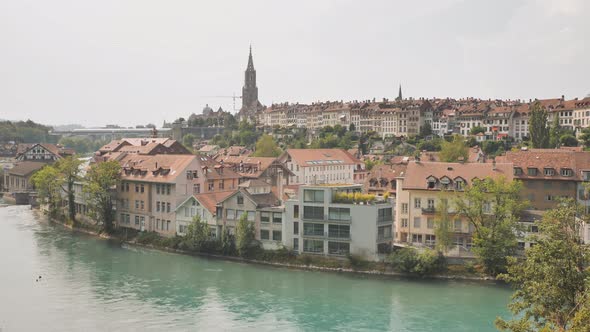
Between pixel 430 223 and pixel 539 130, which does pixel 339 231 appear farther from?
pixel 539 130

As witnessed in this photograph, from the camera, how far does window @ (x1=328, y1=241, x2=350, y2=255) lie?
116 feet

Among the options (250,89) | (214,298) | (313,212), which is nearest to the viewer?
(214,298)

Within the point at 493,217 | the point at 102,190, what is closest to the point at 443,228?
the point at 493,217

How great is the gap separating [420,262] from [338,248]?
4830mm

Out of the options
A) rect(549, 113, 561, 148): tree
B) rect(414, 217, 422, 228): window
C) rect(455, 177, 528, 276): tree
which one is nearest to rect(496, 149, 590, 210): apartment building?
rect(455, 177, 528, 276): tree

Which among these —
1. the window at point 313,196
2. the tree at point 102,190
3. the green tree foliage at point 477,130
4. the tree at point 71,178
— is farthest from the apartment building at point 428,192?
the green tree foliage at point 477,130

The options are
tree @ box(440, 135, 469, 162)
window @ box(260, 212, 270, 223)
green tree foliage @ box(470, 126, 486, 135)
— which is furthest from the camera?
green tree foliage @ box(470, 126, 486, 135)

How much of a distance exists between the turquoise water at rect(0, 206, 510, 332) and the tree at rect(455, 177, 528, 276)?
1.80 m

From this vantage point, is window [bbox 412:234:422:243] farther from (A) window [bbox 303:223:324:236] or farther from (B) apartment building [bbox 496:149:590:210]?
(B) apartment building [bbox 496:149:590:210]

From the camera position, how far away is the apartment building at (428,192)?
3700 cm

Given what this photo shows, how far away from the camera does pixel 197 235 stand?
3938 centimetres

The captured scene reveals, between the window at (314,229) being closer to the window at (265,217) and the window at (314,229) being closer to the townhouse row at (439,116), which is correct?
the window at (265,217)

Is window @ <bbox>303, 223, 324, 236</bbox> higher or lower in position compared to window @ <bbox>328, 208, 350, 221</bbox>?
lower

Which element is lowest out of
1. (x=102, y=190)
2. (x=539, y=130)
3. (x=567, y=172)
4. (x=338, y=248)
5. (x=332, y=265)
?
(x=332, y=265)
